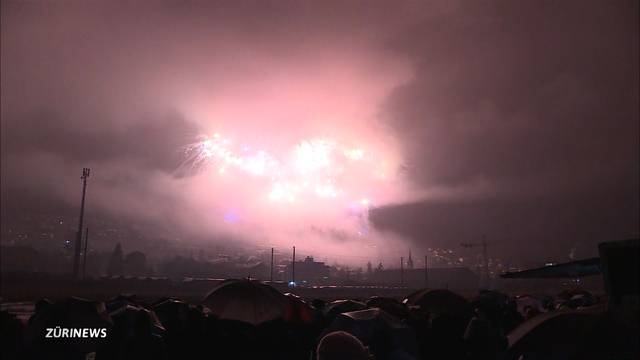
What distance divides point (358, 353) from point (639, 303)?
2.82 meters

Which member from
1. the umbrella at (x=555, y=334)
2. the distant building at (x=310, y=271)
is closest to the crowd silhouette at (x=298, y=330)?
the umbrella at (x=555, y=334)

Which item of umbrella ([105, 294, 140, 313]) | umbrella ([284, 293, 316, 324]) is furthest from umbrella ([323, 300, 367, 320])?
umbrella ([105, 294, 140, 313])

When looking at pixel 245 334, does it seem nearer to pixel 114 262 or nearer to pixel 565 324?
pixel 565 324

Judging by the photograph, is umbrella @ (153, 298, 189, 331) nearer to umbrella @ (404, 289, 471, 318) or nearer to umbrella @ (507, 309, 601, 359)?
umbrella @ (507, 309, 601, 359)

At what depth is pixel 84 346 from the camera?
8.62 m

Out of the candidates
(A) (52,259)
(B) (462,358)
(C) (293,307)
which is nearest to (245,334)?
(C) (293,307)

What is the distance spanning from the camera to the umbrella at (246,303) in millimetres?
13117

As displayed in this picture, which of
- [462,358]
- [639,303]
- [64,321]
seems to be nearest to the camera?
[639,303]

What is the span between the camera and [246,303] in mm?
13234

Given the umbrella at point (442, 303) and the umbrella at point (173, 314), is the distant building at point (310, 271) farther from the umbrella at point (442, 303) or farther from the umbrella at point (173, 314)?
the umbrella at point (173, 314)

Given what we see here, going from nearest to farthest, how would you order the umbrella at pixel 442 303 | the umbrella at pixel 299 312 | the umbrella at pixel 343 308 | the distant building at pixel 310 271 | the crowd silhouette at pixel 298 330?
the crowd silhouette at pixel 298 330
the umbrella at pixel 343 308
the umbrella at pixel 299 312
the umbrella at pixel 442 303
the distant building at pixel 310 271

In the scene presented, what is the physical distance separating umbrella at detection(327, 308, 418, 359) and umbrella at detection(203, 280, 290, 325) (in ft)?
10.8

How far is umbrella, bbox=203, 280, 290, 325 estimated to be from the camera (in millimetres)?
13117

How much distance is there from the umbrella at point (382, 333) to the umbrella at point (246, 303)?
3.30 meters
